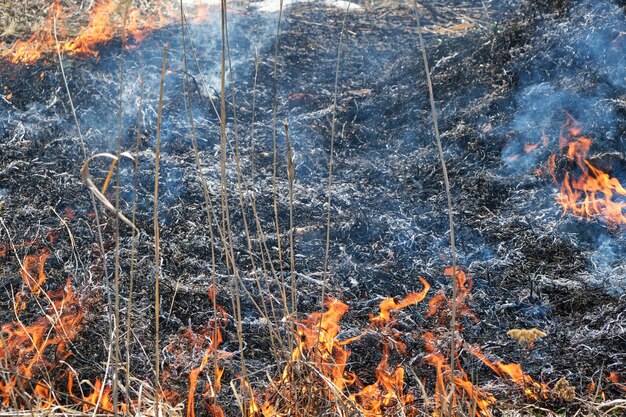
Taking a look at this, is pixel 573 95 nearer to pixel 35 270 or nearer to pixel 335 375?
pixel 335 375

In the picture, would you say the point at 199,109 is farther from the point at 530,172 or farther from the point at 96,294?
the point at 530,172

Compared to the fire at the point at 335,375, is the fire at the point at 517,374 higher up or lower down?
lower down

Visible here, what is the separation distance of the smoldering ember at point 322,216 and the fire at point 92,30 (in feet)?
0.09

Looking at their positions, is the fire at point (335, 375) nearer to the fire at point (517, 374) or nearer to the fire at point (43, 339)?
the fire at point (517, 374)

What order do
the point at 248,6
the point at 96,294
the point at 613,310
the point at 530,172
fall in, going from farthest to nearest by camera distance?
1. the point at 248,6
2. the point at 530,172
3. the point at 96,294
4. the point at 613,310

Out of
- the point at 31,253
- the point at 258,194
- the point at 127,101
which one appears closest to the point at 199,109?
the point at 127,101

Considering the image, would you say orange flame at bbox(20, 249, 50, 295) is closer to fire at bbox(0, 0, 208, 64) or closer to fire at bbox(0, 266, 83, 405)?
fire at bbox(0, 266, 83, 405)

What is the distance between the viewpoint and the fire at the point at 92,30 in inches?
182

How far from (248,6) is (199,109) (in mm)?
1425

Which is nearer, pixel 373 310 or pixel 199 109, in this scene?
pixel 373 310

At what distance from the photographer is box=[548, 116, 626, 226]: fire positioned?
3227 mm

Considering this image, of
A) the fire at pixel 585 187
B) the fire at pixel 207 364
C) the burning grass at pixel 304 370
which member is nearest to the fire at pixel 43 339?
the burning grass at pixel 304 370

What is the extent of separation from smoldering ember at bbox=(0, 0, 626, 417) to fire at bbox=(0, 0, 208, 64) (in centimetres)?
3

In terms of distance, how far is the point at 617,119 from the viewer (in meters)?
3.64
